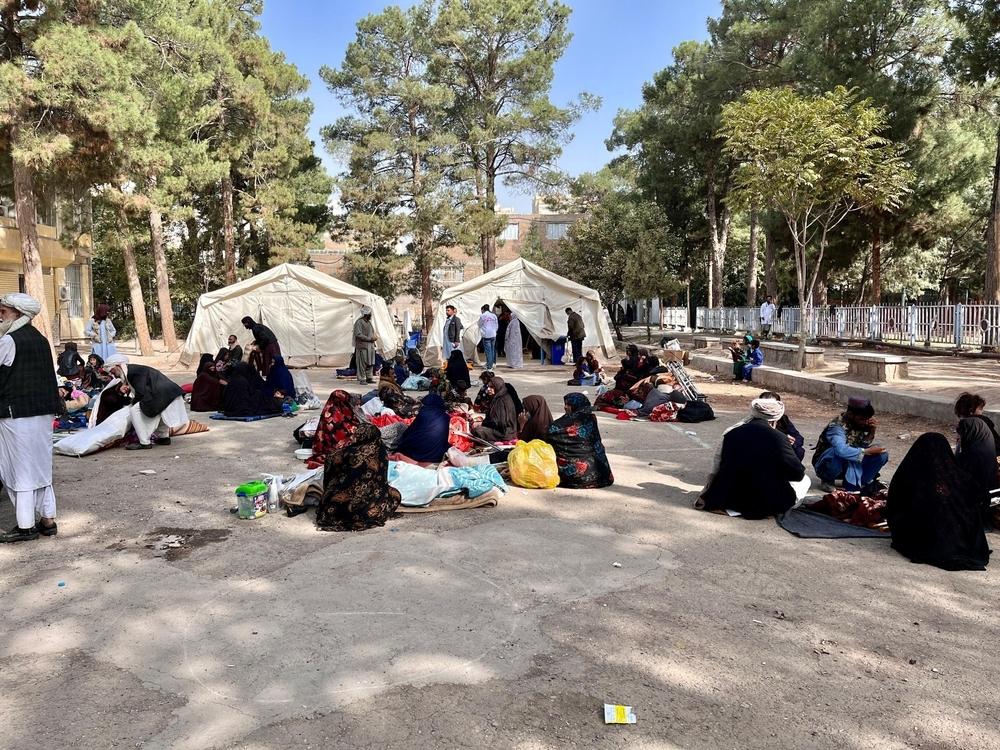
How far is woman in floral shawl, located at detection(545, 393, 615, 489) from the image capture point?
22.3 feet

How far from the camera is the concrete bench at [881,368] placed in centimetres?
1251

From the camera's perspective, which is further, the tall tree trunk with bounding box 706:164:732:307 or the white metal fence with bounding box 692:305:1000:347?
the tall tree trunk with bounding box 706:164:732:307

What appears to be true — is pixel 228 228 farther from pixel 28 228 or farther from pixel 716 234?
pixel 716 234

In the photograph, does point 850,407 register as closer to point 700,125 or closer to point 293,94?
point 700,125

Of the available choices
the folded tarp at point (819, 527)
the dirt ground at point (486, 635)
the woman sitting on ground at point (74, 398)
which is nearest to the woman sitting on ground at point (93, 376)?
the woman sitting on ground at point (74, 398)

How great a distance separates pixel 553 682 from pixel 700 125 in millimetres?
29072

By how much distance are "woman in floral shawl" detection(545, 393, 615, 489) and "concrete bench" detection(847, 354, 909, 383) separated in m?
7.70

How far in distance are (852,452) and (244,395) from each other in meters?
7.91

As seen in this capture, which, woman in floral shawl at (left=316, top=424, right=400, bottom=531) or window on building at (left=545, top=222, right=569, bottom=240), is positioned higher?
window on building at (left=545, top=222, right=569, bottom=240)

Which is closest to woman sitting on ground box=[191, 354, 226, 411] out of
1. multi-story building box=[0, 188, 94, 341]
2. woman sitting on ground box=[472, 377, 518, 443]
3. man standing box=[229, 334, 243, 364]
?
man standing box=[229, 334, 243, 364]

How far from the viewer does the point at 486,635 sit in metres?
3.76

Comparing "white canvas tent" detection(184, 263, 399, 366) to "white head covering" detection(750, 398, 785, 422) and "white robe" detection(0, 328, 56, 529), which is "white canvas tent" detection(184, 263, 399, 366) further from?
"white head covering" detection(750, 398, 785, 422)

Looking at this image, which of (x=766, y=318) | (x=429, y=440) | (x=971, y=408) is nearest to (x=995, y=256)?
(x=766, y=318)

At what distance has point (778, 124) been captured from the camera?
14.2 m
